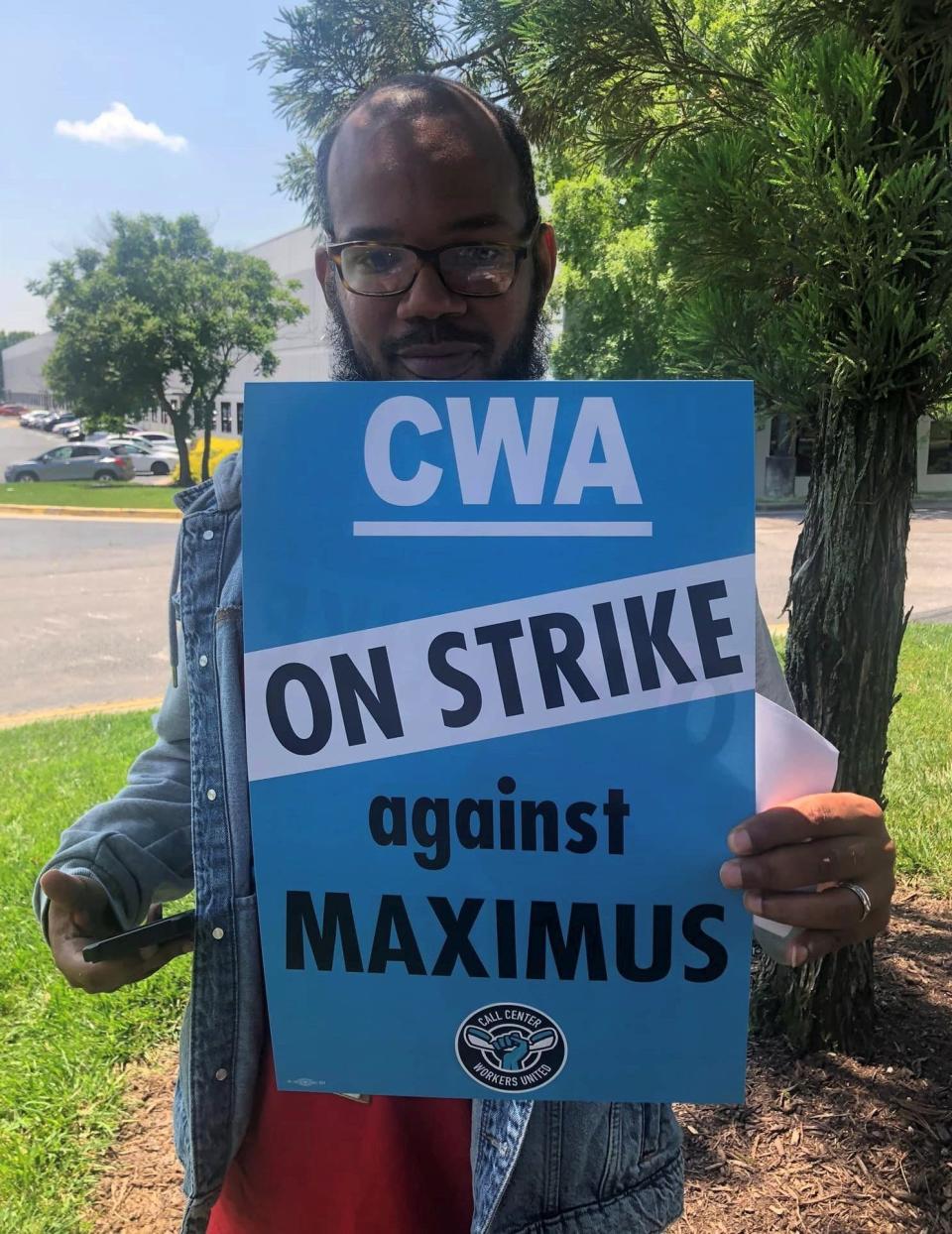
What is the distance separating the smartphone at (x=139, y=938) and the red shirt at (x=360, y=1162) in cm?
22

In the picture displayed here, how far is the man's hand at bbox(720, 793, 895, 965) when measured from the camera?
87cm

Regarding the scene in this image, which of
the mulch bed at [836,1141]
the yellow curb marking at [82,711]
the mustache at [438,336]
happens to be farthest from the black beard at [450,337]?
the yellow curb marking at [82,711]

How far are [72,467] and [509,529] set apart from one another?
101 ft

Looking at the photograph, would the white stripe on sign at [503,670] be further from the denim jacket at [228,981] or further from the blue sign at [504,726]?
the denim jacket at [228,981]

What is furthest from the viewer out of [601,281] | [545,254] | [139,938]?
[601,281]

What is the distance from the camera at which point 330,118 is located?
2.28 meters

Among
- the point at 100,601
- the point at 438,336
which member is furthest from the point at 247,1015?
the point at 100,601

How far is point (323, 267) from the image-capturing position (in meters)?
1.31

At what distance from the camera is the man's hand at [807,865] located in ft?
2.86

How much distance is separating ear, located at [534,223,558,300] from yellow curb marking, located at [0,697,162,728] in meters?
5.60

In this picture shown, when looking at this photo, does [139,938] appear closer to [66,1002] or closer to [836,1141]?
[836,1141]

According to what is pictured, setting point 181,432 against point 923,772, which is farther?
point 181,432

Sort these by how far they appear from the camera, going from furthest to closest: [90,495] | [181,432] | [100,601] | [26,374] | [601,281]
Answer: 1. [26,374]
2. [181,432]
3. [90,495]
4. [601,281]
5. [100,601]

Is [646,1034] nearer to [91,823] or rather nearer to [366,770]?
[366,770]
